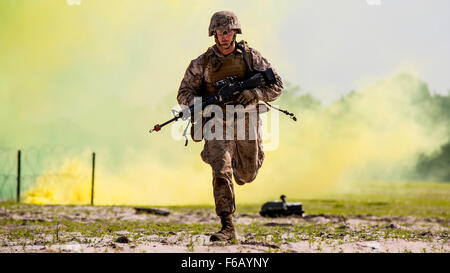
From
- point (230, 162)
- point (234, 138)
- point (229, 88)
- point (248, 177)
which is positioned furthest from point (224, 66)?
point (248, 177)

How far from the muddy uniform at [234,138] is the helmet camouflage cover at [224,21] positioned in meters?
0.43

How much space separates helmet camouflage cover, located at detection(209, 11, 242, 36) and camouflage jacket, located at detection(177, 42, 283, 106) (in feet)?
1.43

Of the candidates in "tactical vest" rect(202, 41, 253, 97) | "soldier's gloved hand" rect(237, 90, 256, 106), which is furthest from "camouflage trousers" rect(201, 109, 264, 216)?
"tactical vest" rect(202, 41, 253, 97)

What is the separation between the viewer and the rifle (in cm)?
916

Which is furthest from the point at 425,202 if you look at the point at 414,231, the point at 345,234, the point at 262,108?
the point at 262,108

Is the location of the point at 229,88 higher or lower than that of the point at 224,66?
lower

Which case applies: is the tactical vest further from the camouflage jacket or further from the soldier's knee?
the soldier's knee

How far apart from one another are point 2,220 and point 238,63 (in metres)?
7.97

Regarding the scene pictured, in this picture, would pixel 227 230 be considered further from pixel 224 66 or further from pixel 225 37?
pixel 225 37

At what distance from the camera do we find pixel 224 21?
29.6 feet

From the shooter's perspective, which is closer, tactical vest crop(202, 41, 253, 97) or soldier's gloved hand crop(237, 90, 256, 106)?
soldier's gloved hand crop(237, 90, 256, 106)

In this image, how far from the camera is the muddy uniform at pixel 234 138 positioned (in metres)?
9.20

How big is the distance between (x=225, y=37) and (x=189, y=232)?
3.93m
